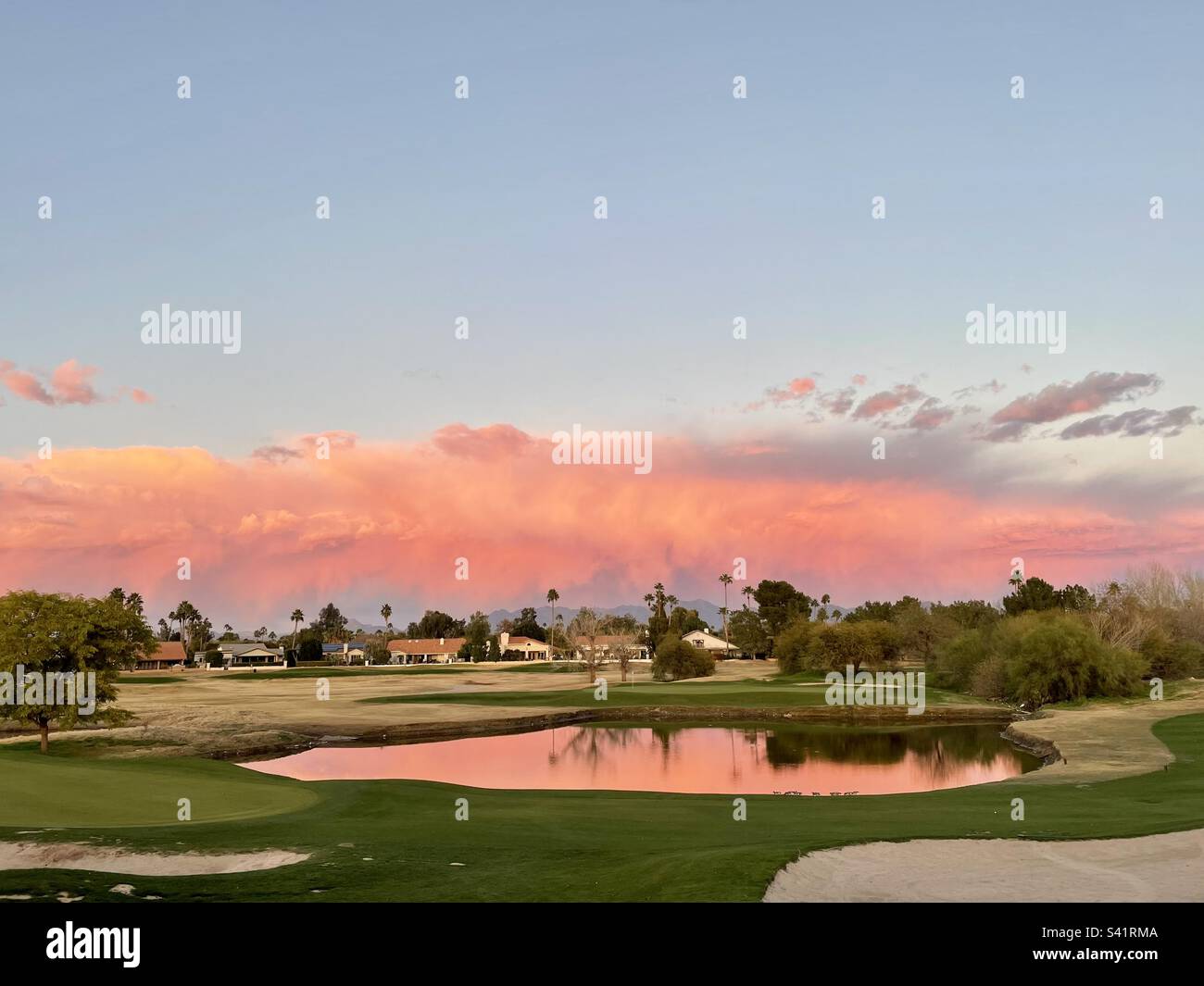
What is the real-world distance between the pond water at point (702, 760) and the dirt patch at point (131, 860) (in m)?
17.5

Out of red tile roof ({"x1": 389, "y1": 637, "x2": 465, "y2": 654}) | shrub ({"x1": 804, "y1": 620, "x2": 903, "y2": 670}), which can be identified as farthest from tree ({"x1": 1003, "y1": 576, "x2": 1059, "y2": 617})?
red tile roof ({"x1": 389, "y1": 637, "x2": 465, "y2": 654})

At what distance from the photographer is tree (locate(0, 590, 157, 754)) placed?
37781 millimetres

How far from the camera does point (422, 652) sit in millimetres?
192375

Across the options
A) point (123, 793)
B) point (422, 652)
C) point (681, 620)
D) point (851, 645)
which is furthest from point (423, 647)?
point (123, 793)

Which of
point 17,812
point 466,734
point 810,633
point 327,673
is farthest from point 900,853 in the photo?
point 327,673

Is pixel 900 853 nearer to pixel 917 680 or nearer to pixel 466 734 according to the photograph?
pixel 466 734

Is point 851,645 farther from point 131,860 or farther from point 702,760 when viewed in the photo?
point 131,860

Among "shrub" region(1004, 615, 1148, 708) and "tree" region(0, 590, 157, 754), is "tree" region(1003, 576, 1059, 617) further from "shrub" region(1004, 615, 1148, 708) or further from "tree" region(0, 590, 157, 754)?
"tree" region(0, 590, 157, 754)

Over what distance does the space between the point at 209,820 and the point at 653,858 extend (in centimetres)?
1183

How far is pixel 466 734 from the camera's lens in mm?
57344

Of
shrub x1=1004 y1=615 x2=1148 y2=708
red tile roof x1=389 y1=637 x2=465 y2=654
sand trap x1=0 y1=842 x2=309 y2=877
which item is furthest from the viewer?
red tile roof x1=389 y1=637 x2=465 y2=654

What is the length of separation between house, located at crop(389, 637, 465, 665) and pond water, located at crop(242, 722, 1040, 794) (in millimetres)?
131417

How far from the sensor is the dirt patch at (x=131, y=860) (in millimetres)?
17500

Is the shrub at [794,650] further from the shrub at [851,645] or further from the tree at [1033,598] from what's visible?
the tree at [1033,598]
